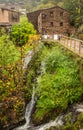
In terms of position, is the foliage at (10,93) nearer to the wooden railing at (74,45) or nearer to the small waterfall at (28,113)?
the small waterfall at (28,113)

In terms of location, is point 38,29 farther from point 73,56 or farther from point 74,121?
point 74,121

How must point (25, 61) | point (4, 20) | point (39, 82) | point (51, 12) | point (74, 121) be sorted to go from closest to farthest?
point (74, 121), point (39, 82), point (25, 61), point (4, 20), point (51, 12)

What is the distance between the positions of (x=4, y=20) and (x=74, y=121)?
36.9 meters

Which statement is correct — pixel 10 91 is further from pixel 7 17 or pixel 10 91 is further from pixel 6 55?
pixel 7 17

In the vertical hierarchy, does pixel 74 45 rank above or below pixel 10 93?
above

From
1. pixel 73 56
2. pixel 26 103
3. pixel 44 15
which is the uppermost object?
pixel 44 15

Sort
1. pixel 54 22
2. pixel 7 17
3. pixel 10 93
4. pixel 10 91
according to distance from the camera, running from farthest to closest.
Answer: pixel 54 22 → pixel 7 17 → pixel 10 91 → pixel 10 93

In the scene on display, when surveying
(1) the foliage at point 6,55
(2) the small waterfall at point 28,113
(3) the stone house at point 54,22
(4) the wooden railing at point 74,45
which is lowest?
(2) the small waterfall at point 28,113

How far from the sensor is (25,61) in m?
32.6

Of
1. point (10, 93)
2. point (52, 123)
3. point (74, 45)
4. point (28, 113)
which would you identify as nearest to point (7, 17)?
point (74, 45)

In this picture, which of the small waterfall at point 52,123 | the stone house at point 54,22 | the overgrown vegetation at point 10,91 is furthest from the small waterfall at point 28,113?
the stone house at point 54,22

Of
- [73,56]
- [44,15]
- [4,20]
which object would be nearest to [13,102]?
Result: [73,56]

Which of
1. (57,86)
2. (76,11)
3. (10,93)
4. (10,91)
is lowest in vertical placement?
(10,93)

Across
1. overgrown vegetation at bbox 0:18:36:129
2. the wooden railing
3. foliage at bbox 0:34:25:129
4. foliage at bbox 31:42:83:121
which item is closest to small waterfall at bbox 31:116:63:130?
foliage at bbox 31:42:83:121
